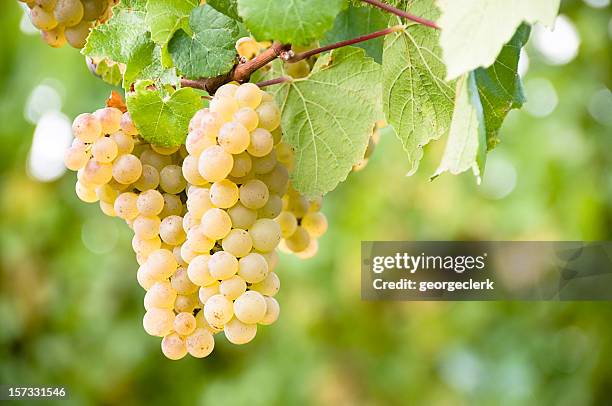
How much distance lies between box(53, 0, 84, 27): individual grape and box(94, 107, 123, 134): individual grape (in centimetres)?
9

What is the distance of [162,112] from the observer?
37cm

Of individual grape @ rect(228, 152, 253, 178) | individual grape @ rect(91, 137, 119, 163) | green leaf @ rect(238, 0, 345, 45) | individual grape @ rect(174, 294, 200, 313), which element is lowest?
individual grape @ rect(174, 294, 200, 313)

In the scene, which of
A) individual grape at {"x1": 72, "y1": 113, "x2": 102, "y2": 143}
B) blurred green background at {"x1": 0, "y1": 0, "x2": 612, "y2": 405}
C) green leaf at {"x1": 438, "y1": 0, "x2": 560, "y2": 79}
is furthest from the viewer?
blurred green background at {"x1": 0, "y1": 0, "x2": 612, "y2": 405}

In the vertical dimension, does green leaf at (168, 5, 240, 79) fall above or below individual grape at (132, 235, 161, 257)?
above

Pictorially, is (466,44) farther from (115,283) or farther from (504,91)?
(115,283)

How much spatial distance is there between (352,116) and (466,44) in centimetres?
12

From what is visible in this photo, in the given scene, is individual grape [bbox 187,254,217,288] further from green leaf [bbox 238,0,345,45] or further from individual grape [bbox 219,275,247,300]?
green leaf [bbox 238,0,345,45]

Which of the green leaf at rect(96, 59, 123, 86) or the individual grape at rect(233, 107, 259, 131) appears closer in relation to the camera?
the individual grape at rect(233, 107, 259, 131)

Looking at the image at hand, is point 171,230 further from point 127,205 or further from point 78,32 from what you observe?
point 78,32

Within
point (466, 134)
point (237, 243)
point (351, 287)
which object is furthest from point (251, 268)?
point (351, 287)

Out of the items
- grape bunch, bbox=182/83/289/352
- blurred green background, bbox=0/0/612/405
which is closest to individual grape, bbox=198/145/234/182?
grape bunch, bbox=182/83/289/352

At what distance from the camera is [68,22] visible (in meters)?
0.44

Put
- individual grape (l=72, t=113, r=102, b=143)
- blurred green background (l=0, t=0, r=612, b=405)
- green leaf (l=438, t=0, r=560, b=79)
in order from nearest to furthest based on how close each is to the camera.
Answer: green leaf (l=438, t=0, r=560, b=79) < individual grape (l=72, t=113, r=102, b=143) < blurred green background (l=0, t=0, r=612, b=405)

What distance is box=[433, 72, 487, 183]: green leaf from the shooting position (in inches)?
12.2
